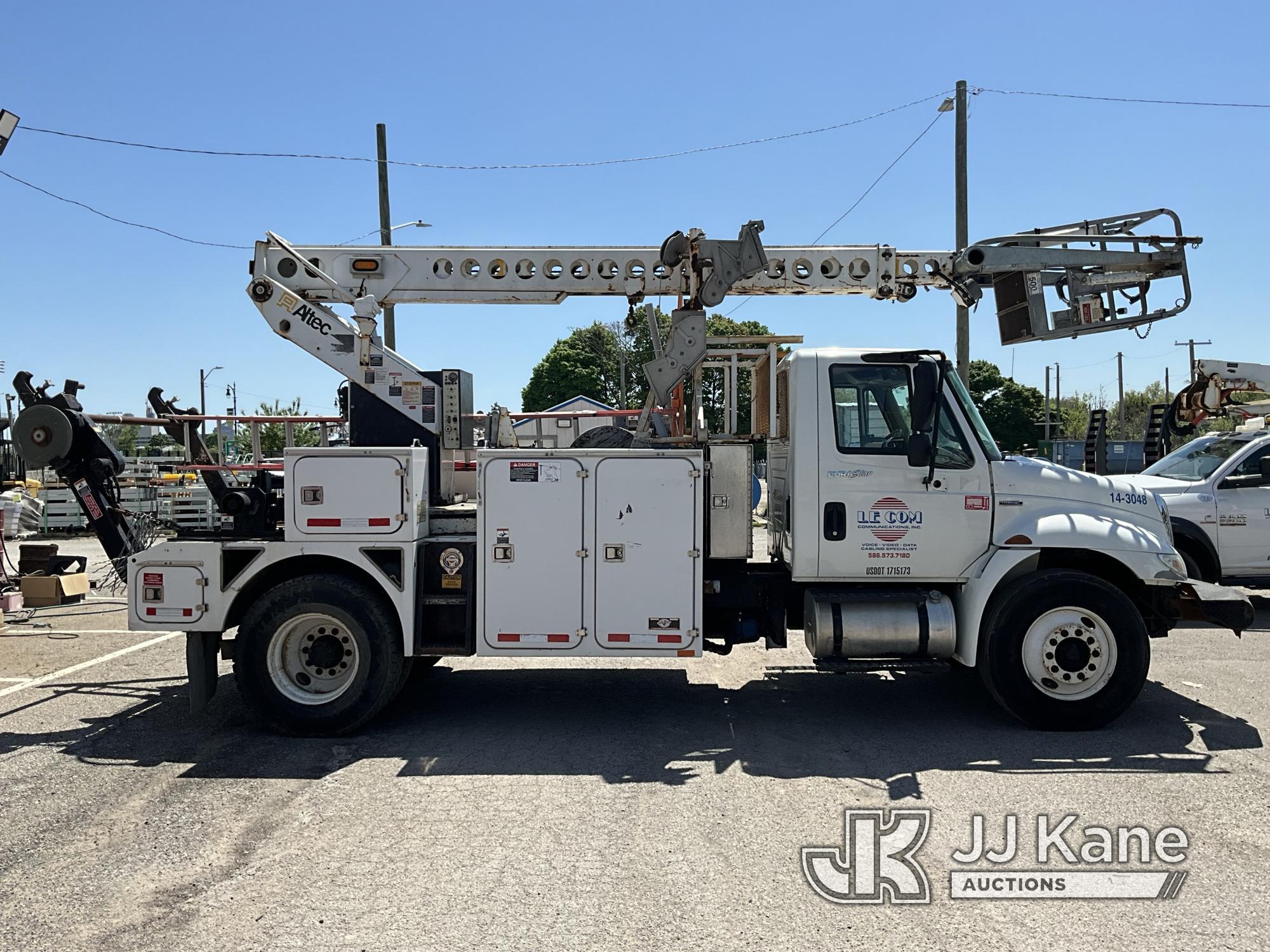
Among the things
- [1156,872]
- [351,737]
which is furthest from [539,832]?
[1156,872]

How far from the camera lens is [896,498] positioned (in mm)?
6691

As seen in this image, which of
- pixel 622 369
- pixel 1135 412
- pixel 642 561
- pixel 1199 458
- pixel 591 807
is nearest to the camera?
pixel 591 807

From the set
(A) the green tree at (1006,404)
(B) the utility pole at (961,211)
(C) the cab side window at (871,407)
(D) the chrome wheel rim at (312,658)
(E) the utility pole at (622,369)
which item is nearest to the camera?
(D) the chrome wheel rim at (312,658)

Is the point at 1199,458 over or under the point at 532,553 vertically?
over

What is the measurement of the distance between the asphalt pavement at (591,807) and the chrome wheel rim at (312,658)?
0.37 m

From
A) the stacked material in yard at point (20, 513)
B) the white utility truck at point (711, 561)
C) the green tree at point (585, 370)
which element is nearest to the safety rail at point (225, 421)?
the white utility truck at point (711, 561)

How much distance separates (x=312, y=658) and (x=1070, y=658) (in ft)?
17.6

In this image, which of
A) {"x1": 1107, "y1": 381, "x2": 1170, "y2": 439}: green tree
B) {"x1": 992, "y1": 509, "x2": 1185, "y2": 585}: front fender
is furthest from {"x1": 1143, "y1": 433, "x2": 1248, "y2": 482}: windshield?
{"x1": 1107, "y1": 381, "x2": 1170, "y2": 439}: green tree

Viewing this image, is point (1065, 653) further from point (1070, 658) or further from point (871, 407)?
point (871, 407)

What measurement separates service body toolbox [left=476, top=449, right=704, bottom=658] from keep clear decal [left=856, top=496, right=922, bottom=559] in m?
1.20

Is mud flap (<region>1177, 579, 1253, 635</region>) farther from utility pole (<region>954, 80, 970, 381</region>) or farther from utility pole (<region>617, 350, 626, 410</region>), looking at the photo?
utility pole (<region>617, 350, 626, 410</region>)

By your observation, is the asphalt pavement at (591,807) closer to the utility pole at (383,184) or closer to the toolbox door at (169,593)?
the toolbox door at (169,593)

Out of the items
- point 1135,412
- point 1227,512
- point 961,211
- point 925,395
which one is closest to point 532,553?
point 925,395

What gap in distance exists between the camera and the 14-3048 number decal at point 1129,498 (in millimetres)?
6902
